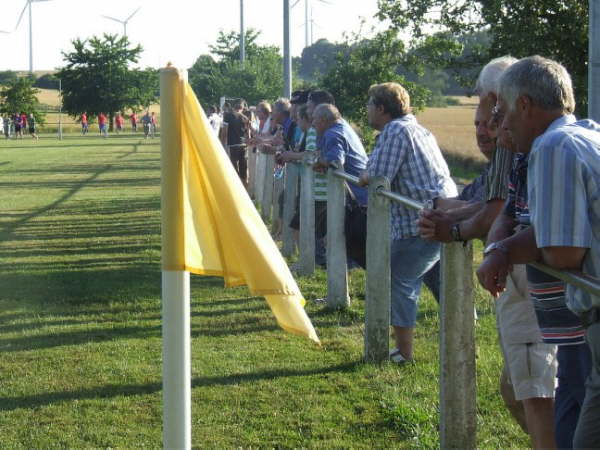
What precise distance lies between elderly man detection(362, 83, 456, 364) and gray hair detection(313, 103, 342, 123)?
2.77 meters

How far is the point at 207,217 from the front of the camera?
347 cm

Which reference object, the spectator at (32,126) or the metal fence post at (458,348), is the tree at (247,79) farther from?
the metal fence post at (458,348)

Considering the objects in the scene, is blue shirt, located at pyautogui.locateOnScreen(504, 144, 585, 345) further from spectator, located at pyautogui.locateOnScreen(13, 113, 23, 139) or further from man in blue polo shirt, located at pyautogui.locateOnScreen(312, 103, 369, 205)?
spectator, located at pyautogui.locateOnScreen(13, 113, 23, 139)

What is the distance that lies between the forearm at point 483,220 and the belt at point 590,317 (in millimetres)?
1071

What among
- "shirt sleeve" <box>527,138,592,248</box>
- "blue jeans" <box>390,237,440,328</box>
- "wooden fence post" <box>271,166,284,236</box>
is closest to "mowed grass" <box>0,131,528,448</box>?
"blue jeans" <box>390,237,440,328</box>

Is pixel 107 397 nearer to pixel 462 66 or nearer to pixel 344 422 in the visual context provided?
pixel 344 422

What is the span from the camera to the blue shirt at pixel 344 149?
9.45 m

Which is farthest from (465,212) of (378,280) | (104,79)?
(104,79)

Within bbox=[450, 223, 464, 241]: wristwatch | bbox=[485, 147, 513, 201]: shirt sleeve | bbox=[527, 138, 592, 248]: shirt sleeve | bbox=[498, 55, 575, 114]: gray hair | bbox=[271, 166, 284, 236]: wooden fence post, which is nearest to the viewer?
bbox=[527, 138, 592, 248]: shirt sleeve

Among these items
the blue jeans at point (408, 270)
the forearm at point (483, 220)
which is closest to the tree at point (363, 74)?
the blue jeans at point (408, 270)

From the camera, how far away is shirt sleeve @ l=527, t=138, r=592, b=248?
304cm

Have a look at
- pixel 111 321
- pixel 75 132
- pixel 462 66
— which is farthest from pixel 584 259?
pixel 75 132

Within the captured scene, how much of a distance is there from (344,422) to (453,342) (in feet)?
4.00

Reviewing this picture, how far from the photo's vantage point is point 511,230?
384 centimetres
